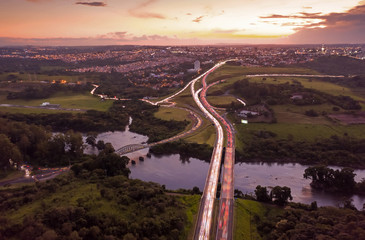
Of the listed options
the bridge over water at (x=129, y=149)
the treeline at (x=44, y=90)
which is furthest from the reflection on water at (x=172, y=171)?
the treeline at (x=44, y=90)

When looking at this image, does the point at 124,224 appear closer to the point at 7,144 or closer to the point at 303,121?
the point at 7,144

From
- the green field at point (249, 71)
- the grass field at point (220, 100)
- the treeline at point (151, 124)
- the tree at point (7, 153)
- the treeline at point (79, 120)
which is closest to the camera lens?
the tree at point (7, 153)

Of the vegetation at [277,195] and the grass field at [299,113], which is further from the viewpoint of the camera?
the grass field at [299,113]

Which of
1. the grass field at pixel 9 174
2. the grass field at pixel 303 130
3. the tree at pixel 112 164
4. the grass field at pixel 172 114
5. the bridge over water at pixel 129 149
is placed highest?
the grass field at pixel 172 114

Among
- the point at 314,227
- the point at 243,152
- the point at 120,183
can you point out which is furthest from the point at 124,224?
the point at 243,152

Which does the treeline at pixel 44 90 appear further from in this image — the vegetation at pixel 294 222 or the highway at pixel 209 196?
the vegetation at pixel 294 222

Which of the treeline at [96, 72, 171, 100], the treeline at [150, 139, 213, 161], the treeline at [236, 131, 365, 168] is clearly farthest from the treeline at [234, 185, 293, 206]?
the treeline at [96, 72, 171, 100]

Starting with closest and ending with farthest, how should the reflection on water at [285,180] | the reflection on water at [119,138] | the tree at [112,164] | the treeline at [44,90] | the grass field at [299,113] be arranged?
1. the reflection on water at [285,180]
2. the tree at [112,164]
3. the reflection on water at [119,138]
4. the grass field at [299,113]
5. the treeline at [44,90]
